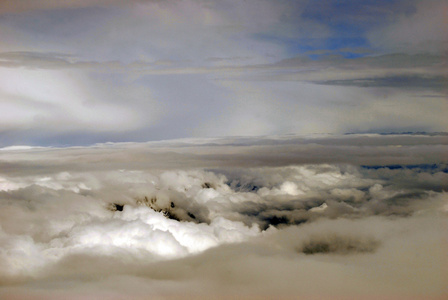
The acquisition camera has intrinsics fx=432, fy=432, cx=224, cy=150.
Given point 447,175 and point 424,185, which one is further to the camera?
point 424,185
